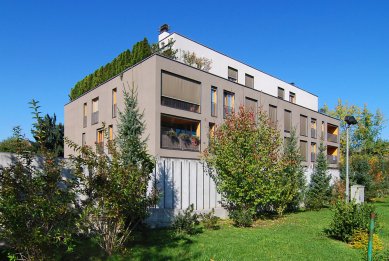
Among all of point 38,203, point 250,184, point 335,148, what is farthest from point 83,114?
point 335,148

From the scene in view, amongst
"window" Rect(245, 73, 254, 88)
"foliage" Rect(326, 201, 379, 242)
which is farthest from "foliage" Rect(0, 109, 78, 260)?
"window" Rect(245, 73, 254, 88)

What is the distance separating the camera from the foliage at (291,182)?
15362 mm

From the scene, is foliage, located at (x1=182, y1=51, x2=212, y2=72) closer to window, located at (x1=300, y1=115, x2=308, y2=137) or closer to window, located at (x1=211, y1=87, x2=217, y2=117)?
window, located at (x1=211, y1=87, x2=217, y2=117)

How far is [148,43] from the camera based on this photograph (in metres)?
23.8

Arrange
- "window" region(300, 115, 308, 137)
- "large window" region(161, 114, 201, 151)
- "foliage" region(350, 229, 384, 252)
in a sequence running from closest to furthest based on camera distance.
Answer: "foliage" region(350, 229, 384, 252) < "large window" region(161, 114, 201, 151) < "window" region(300, 115, 308, 137)

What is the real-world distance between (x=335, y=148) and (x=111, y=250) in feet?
125

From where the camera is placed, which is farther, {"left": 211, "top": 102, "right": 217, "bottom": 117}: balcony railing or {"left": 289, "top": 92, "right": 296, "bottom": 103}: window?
{"left": 289, "top": 92, "right": 296, "bottom": 103}: window

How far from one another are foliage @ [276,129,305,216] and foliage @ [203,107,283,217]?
1233 mm

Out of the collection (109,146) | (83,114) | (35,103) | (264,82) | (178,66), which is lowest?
(109,146)

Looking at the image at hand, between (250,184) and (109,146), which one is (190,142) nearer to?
(250,184)

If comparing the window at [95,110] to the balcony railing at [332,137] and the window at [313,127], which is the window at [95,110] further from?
the balcony railing at [332,137]

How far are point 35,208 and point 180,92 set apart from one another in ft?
51.5

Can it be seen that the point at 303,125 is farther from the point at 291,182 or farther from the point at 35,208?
the point at 35,208

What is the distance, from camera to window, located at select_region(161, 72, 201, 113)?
20031 millimetres
